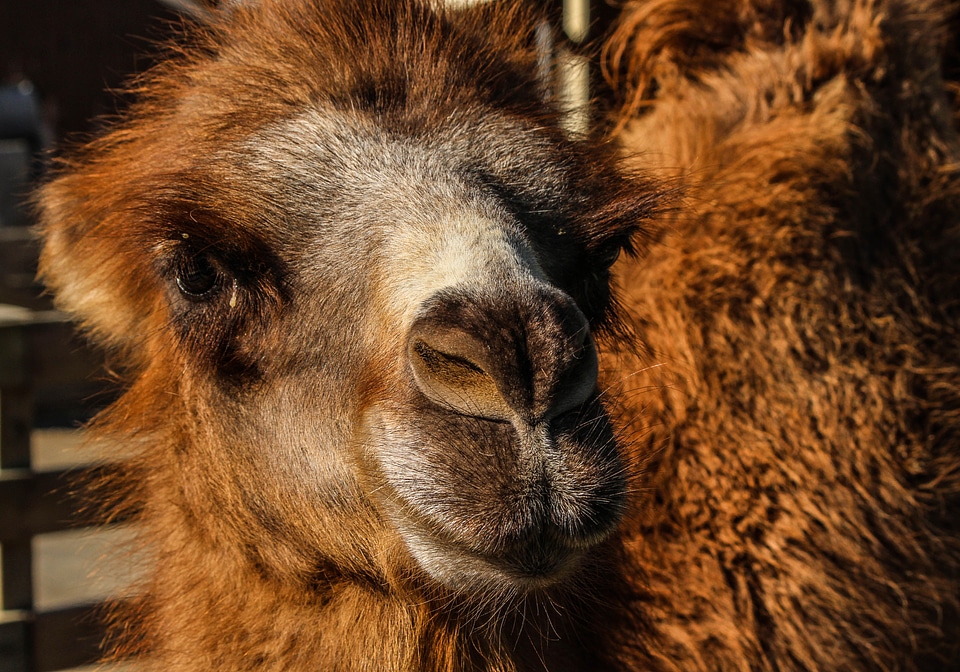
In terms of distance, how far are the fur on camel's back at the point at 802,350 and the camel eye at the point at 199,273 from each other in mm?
1235

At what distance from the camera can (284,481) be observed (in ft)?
7.55

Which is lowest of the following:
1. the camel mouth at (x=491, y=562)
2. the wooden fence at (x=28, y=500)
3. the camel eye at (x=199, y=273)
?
the wooden fence at (x=28, y=500)

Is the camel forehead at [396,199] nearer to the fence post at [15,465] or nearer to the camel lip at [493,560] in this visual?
the camel lip at [493,560]

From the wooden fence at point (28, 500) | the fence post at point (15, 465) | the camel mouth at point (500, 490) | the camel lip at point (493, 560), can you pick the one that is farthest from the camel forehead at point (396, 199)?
the fence post at point (15, 465)

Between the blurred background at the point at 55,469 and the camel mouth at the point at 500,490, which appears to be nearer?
the camel mouth at the point at 500,490

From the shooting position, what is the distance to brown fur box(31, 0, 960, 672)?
2.28 m

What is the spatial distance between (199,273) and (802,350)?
1.93 metres

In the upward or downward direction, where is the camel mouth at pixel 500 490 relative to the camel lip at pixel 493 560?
upward

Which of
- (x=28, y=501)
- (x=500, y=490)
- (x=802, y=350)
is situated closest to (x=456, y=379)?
(x=500, y=490)

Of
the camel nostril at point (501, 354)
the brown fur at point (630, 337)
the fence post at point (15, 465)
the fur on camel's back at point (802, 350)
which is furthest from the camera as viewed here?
the fence post at point (15, 465)

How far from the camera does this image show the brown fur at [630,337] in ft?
7.47

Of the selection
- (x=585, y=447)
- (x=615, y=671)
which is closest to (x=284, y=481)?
(x=585, y=447)

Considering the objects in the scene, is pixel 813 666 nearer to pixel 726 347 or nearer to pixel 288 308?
pixel 726 347

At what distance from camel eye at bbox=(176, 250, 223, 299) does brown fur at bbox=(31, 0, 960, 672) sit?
0.06 metres
